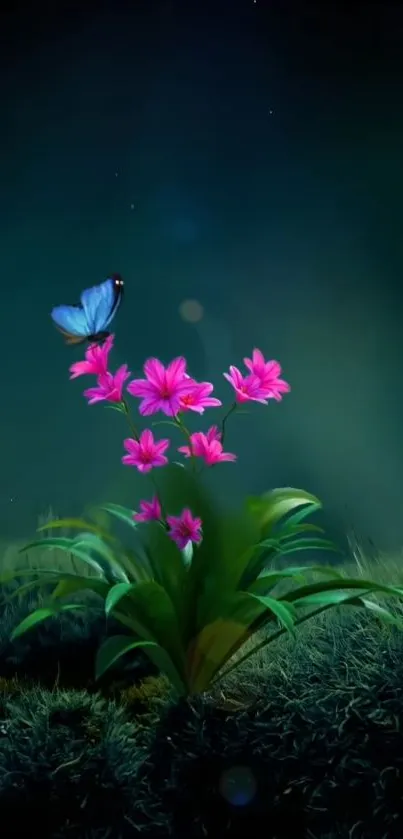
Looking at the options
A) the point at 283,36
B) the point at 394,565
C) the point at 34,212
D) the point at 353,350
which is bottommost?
the point at 394,565

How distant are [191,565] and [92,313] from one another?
54cm

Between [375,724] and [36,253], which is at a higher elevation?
[36,253]

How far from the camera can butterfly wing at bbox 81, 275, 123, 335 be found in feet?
5.40

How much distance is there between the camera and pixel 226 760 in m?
1.31

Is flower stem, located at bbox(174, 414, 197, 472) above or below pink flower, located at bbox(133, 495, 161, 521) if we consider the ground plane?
above

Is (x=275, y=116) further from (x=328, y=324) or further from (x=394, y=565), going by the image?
(x=394, y=565)

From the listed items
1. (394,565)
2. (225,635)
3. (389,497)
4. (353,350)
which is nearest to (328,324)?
(353,350)

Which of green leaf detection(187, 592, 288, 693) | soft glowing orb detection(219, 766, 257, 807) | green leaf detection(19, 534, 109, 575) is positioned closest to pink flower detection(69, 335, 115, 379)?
green leaf detection(19, 534, 109, 575)

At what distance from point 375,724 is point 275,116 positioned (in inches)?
78.6

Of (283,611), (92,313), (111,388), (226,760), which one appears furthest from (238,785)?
(92,313)

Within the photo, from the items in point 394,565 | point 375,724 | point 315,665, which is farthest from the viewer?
point 394,565

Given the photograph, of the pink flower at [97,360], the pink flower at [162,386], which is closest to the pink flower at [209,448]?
the pink flower at [162,386]

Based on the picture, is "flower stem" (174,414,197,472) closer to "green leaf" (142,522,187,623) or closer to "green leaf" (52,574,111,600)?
"green leaf" (142,522,187,623)

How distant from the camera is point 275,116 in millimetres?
2666
